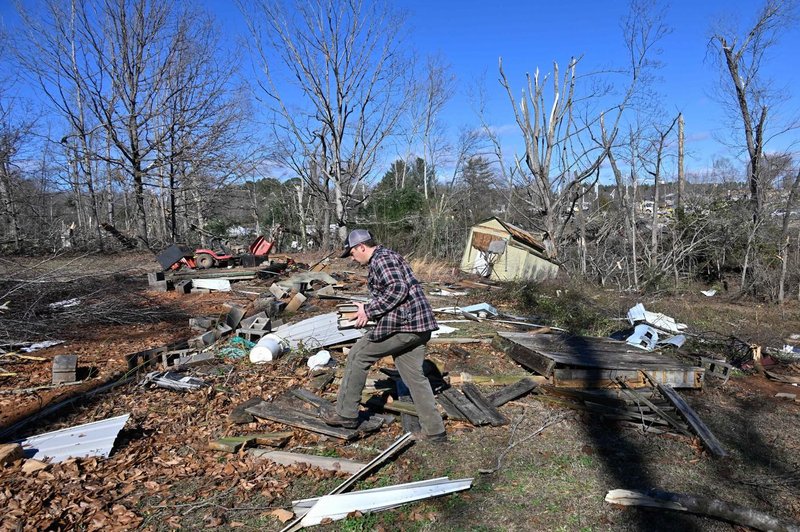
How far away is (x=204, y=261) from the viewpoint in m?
14.1

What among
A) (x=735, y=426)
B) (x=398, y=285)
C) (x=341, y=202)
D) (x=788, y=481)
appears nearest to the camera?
(x=788, y=481)

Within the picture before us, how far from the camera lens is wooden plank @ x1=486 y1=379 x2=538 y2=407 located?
5625mm

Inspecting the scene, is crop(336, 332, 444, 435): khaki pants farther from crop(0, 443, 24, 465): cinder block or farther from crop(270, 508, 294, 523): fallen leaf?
crop(0, 443, 24, 465): cinder block

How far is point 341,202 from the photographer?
20.8m

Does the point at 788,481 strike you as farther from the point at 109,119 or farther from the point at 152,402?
the point at 109,119

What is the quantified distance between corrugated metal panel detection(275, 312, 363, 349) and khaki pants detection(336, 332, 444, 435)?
286 centimetres

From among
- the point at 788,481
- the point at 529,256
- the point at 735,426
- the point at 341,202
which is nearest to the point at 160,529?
the point at 788,481

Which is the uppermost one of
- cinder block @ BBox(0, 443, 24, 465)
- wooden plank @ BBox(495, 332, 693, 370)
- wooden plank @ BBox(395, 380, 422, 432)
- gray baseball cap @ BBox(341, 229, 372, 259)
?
gray baseball cap @ BBox(341, 229, 372, 259)

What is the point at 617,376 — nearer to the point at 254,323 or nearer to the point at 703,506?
the point at 703,506

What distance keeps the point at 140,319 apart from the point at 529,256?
11.0 metres

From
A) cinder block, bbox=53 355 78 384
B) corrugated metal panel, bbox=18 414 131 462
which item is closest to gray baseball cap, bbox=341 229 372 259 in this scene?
corrugated metal panel, bbox=18 414 131 462

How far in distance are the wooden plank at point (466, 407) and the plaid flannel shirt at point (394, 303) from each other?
1.26 m

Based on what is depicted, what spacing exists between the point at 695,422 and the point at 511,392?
1.84m

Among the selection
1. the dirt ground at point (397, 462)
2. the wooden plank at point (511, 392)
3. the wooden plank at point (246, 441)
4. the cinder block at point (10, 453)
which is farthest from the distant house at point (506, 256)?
the cinder block at point (10, 453)
